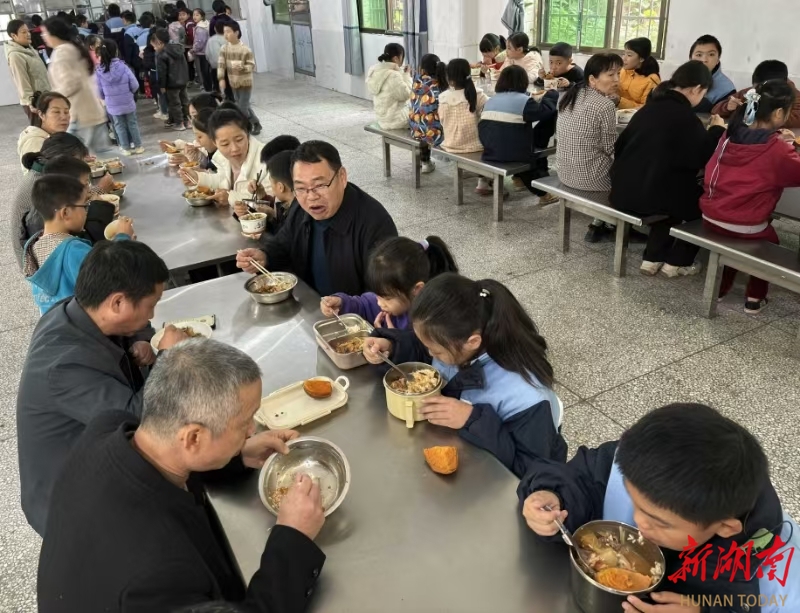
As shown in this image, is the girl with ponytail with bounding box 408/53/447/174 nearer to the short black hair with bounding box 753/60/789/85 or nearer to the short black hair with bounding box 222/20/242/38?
the short black hair with bounding box 753/60/789/85

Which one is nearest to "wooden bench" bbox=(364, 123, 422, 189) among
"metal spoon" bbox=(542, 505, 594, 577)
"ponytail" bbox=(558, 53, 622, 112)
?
"ponytail" bbox=(558, 53, 622, 112)

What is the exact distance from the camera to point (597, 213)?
172 inches

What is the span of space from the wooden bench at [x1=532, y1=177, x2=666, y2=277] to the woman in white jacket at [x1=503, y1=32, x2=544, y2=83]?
2.54 m

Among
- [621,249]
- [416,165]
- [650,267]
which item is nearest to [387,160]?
[416,165]

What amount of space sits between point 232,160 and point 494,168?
227cm

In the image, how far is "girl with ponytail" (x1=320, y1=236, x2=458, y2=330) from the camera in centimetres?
210

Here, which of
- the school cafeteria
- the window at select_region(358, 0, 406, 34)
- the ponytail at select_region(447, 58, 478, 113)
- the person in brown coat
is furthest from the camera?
the window at select_region(358, 0, 406, 34)

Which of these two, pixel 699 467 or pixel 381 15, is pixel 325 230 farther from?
pixel 381 15

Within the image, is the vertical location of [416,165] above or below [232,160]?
below

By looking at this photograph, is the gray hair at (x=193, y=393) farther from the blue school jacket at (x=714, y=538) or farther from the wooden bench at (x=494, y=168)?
the wooden bench at (x=494, y=168)

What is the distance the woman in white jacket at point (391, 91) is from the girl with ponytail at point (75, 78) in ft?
9.61

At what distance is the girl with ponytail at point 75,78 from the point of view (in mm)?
6254

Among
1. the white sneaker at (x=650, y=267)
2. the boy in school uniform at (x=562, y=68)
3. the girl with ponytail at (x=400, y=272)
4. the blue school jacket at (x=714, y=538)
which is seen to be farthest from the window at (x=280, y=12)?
the blue school jacket at (x=714, y=538)

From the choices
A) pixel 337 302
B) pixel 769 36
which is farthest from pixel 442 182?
pixel 337 302
